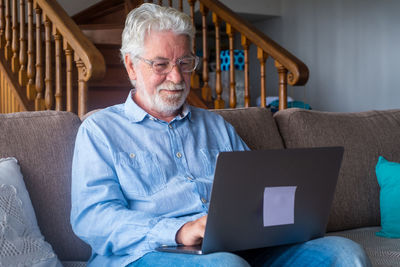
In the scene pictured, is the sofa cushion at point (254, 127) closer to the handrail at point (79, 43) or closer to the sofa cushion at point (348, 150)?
the sofa cushion at point (348, 150)

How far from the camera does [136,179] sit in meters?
1.42

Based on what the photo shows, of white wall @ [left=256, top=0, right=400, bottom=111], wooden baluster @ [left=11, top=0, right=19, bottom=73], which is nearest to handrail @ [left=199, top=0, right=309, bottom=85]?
wooden baluster @ [left=11, top=0, right=19, bottom=73]

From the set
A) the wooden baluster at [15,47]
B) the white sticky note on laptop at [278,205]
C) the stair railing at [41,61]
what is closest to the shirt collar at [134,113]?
the white sticky note on laptop at [278,205]

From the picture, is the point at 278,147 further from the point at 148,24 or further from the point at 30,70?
the point at 30,70

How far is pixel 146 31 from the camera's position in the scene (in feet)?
5.03

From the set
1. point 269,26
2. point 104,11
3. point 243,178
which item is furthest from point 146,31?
point 269,26

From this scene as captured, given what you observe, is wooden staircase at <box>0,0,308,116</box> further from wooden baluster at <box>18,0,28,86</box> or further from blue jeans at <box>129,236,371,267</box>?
blue jeans at <box>129,236,371,267</box>

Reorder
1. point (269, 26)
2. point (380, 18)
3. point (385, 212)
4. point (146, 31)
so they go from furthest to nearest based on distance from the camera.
A: point (269, 26), point (380, 18), point (385, 212), point (146, 31)

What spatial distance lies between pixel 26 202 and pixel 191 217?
43 centimetres

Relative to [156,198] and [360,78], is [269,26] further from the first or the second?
[156,198]

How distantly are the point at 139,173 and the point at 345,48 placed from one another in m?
4.20

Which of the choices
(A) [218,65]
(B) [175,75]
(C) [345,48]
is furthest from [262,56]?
(C) [345,48]

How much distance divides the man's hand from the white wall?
3958mm

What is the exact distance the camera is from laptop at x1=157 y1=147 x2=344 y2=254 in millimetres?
1109
